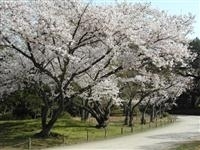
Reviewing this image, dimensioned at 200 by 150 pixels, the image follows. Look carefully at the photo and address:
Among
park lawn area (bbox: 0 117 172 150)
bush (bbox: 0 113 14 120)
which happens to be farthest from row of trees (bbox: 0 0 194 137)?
bush (bbox: 0 113 14 120)

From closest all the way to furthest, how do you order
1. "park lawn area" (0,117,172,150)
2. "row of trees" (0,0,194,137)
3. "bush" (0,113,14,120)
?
"row of trees" (0,0,194,137) < "park lawn area" (0,117,172,150) < "bush" (0,113,14,120)

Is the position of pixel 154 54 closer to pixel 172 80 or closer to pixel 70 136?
pixel 70 136

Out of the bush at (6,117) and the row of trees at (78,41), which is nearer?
the row of trees at (78,41)

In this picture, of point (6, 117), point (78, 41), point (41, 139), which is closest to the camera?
point (78, 41)

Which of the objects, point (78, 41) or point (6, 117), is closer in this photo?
point (78, 41)

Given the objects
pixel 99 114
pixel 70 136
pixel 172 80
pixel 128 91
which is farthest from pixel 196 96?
pixel 70 136

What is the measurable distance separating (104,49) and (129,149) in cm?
678

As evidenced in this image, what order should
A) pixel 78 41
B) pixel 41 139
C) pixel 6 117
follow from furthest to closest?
pixel 6 117, pixel 41 139, pixel 78 41

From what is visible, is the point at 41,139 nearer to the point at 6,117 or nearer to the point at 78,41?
the point at 78,41

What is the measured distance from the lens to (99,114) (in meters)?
39.4

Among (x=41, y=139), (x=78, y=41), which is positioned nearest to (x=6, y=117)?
(x=41, y=139)

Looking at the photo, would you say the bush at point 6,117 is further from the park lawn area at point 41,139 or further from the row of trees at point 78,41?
the row of trees at point 78,41

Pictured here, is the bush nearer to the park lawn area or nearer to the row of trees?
the park lawn area

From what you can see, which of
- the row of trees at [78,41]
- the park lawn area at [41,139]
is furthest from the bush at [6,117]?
the row of trees at [78,41]
